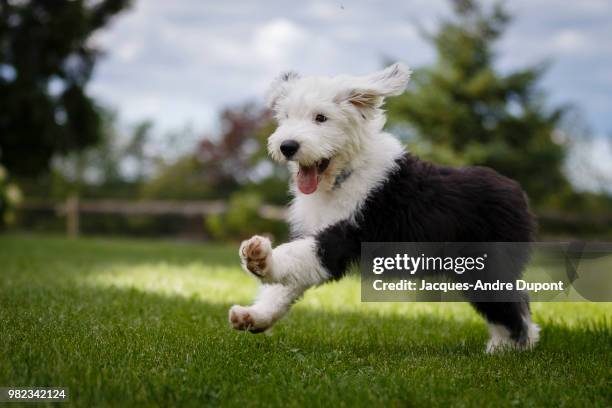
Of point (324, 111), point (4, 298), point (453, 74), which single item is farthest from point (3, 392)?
point (453, 74)

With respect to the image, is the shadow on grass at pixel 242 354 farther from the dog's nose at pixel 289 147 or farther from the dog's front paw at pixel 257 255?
the dog's nose at pixel 289 147

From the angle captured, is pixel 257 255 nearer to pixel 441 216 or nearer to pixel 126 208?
pixel 441 216

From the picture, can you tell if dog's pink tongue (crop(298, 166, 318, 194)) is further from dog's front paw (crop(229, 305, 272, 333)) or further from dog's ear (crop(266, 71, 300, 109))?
dog's front paw (crop(229, 305, 272, 333))

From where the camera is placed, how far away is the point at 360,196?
12.1ft

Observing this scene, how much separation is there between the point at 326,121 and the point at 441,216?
0.90 metres

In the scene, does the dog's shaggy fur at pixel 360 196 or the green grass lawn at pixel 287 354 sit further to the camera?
the dog's shaggy fur at pixel 360 196

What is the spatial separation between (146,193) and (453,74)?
12843 millimetres

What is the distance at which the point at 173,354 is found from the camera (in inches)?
136

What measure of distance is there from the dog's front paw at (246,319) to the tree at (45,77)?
19.2 m

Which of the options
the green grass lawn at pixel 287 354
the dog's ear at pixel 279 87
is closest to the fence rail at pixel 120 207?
the green grass lawn at pixel 287 354

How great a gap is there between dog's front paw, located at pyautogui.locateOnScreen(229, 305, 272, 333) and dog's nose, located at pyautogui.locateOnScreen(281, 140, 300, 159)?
908mm

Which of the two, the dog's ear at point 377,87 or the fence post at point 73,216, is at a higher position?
the fence post at point 73,216

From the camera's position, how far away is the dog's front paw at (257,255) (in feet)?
10.4

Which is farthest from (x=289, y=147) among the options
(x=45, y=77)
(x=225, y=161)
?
(x=225, y=161)
